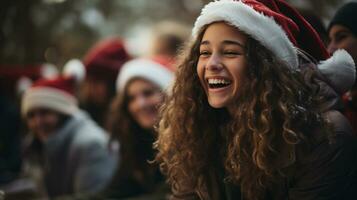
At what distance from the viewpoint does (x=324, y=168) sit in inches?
98.0

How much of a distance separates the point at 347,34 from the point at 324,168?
1.04m

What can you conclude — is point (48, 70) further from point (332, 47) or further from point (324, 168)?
point (324, 168)

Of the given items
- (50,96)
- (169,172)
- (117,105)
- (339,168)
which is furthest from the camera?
(50,96)

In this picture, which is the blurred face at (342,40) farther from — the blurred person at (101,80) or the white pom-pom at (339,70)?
the blurred person at (101,80)

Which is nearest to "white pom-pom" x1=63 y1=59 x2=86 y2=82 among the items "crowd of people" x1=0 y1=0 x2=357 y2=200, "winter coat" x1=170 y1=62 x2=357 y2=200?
"crowd of people" x1=0 y1=0 x2=357 y2=200

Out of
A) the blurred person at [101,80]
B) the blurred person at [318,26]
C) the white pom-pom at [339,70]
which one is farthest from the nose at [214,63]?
the blurred person at [101,80]

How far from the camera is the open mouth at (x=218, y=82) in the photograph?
106 inches

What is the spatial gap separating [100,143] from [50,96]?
2.60 ft

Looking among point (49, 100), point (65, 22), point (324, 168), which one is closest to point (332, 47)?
point (324, 168)

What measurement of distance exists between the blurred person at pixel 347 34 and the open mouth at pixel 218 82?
2.62ft

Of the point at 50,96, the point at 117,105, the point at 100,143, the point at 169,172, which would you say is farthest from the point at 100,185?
the point at 169,172

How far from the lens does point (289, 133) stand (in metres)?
2.52

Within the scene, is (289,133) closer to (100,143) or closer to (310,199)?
(310,199)

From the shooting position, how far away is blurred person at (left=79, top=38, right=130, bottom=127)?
18.5 ft
